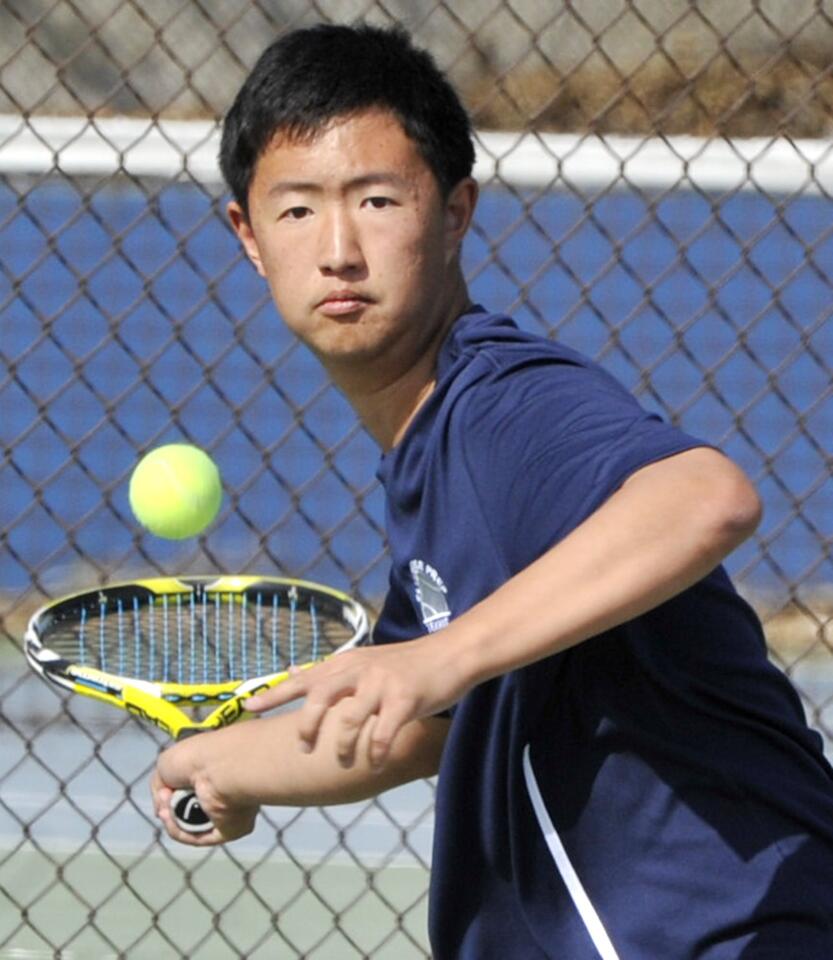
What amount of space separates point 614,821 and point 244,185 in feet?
2.27

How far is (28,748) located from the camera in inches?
143

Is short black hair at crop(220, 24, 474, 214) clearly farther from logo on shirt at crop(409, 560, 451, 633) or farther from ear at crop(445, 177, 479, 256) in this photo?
logo on shirt at crop(409, 560, 451, 633)

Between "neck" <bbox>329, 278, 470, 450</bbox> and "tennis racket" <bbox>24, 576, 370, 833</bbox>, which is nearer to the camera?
"neck" <bbox>329, 278, 470, 450</bbox>

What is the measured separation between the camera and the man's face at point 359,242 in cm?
165

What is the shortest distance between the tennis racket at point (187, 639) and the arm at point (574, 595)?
2.98ft

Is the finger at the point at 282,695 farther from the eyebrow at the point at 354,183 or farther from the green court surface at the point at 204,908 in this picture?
the green court surface at the point at 204,908

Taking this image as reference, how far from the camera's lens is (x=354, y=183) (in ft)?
5.47

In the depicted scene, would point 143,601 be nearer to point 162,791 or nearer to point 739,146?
point 162,791

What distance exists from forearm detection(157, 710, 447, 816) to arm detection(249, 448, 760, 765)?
1.77ft

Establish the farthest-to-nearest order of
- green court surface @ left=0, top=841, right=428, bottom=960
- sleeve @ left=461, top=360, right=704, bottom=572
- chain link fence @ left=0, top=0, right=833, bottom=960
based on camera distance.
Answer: chain link fence @ left=0, top=0, right=833, bottom=960, green court surface @ left=0, top=841, right=428, bottom=960, sleeve @ left=461, top=360, right=704, bottom=572

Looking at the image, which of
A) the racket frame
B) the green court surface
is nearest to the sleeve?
the racket frame

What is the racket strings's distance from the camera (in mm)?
2557

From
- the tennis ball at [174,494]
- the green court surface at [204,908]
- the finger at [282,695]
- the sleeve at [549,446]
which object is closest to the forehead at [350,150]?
the sleeve at [549,446]

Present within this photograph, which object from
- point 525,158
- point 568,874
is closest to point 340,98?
point 568,874
